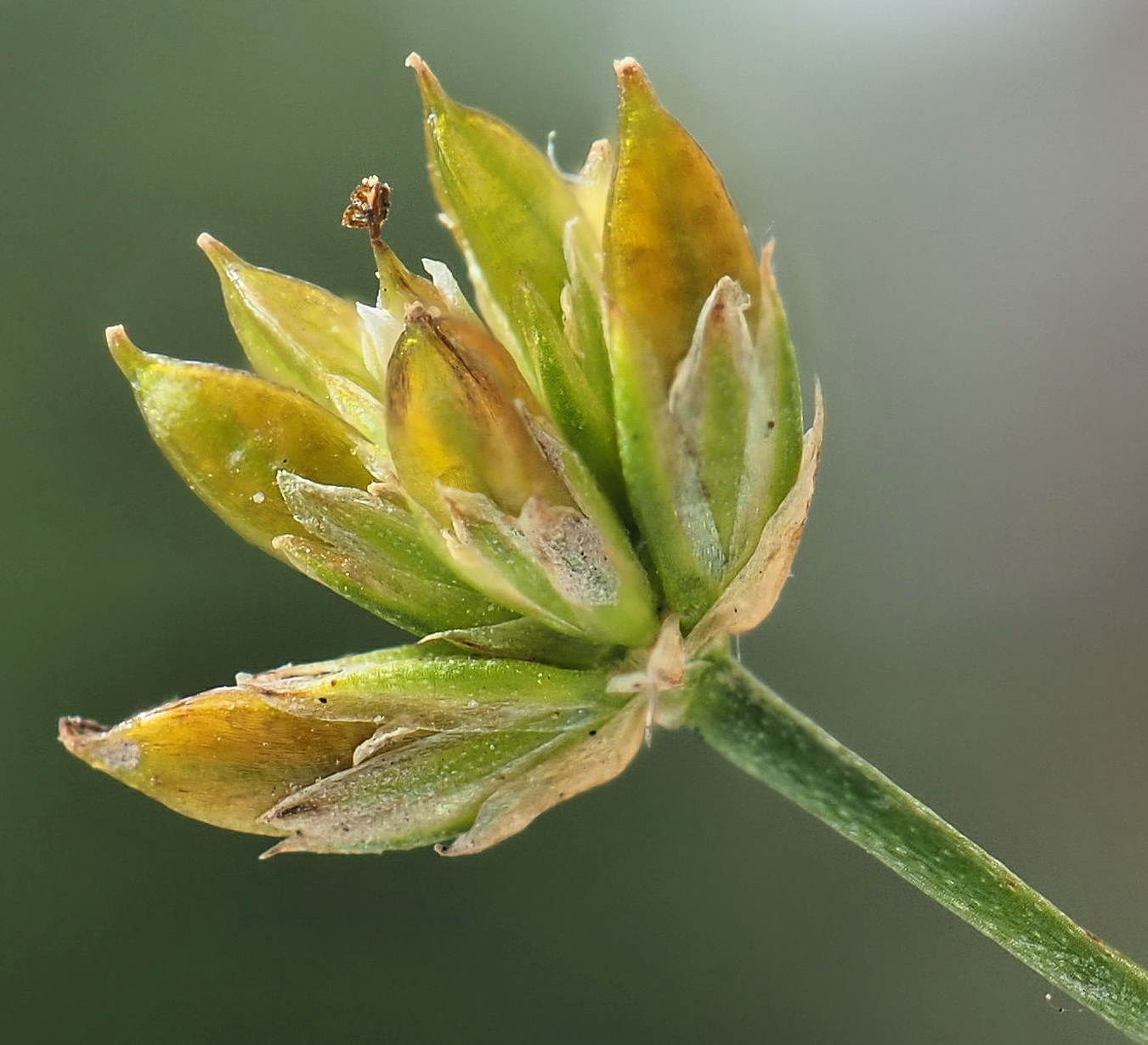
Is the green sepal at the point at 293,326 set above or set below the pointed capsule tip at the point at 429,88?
below

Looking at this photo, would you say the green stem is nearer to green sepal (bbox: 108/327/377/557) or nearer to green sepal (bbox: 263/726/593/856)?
green sepal (bbox: 263/726/593/856)

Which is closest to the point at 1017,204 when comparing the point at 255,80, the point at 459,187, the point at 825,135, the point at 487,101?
the point at 825,135

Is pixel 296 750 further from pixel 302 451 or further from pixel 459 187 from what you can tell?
pixel 459 187

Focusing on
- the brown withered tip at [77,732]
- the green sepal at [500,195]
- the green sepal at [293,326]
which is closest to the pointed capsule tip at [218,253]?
the green sepal at [293,326]

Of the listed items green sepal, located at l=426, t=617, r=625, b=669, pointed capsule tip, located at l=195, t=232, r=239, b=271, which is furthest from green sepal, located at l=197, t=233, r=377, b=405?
green sepal, located at l=426, t=617, r=625, b=669

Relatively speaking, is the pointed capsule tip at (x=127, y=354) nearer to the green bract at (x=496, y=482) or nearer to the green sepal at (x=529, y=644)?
the green bract at (x=496, y=482)

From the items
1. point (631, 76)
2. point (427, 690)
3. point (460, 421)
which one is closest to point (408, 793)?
point (427, 690)
